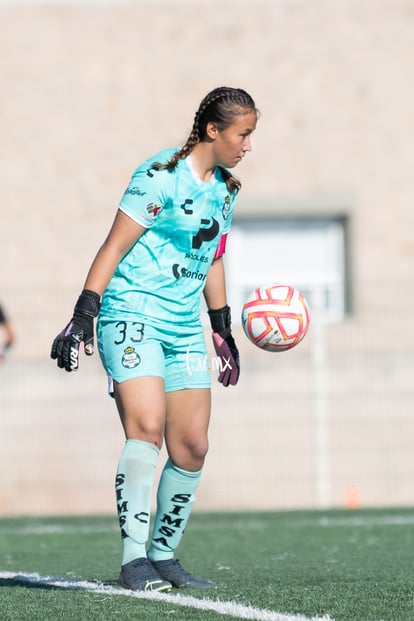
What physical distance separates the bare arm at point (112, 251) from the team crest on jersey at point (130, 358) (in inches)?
10.8

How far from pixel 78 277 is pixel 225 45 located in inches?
144

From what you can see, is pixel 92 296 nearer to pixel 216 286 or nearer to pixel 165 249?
pixel 165 249

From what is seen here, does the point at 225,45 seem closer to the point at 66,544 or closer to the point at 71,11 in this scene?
the point at 71,11

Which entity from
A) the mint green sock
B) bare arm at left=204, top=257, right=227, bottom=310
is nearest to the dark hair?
bare arm at left=204, top=257, right=227, bottom=310

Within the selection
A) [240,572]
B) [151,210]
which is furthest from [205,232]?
[240,572]

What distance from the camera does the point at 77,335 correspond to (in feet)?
18.4

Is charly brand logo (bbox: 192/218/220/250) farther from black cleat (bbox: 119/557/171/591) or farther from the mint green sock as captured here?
black cleat (bbox: 119/557/171/591)

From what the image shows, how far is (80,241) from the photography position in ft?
59.2

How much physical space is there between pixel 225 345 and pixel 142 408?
0.97 meters

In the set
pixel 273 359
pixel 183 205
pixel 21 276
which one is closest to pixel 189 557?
pixel 183 205

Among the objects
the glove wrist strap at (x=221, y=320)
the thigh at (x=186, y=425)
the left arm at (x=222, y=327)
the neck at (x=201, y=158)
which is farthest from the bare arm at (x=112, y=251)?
the glove wrist strap at (x=221, y=320)

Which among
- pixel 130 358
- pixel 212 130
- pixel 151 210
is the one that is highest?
pixel 212 130

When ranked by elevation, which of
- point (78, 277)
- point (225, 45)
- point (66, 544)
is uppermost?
point (225, 45)

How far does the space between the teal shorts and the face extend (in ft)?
2.54
